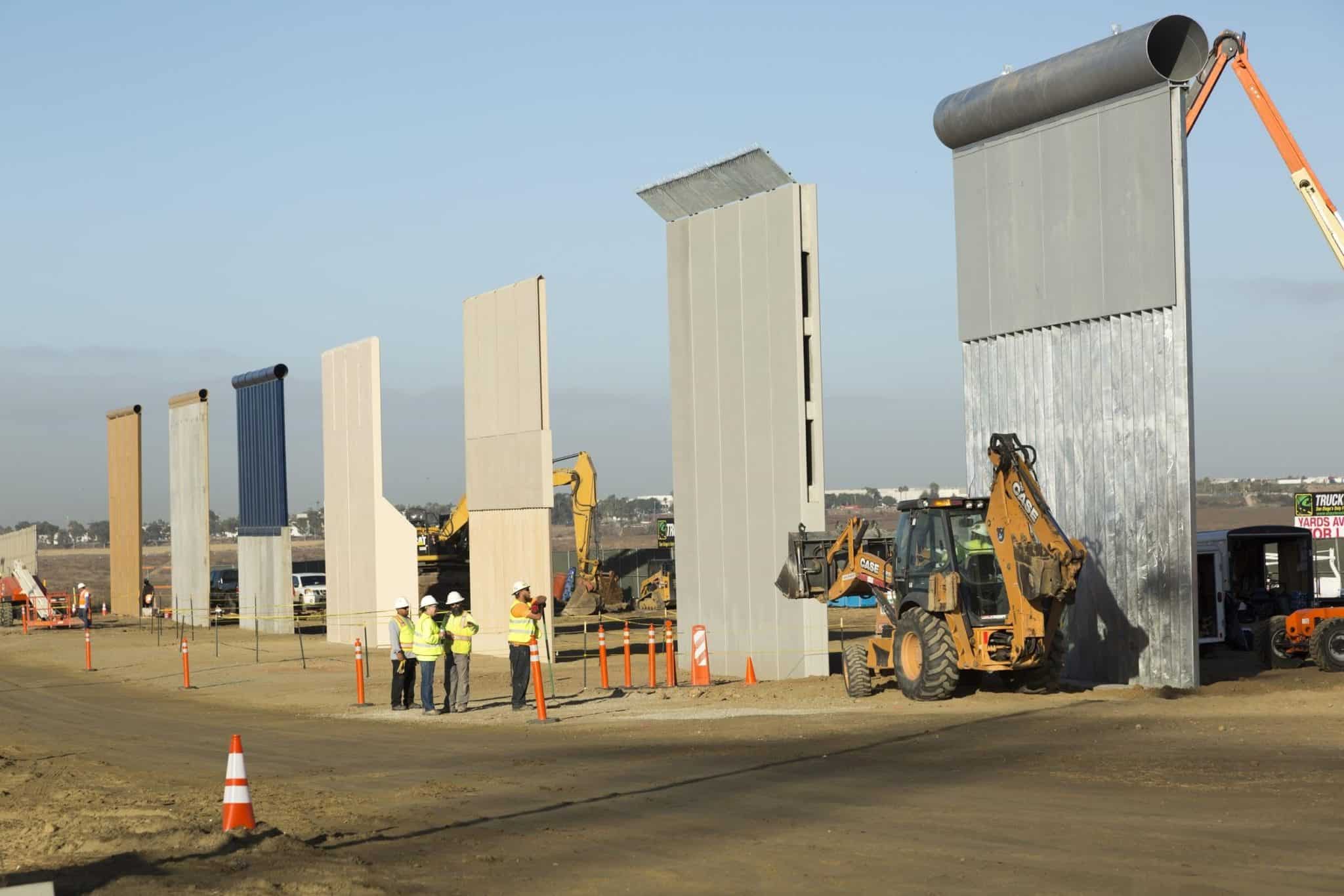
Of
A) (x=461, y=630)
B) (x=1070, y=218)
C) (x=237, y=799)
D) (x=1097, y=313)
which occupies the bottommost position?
(x=237, y=799)

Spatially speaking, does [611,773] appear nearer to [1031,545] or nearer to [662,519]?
[1031,545]

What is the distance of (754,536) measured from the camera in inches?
1006

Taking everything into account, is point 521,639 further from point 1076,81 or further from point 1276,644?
point 1276,644

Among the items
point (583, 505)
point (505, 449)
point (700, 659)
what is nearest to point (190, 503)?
point (583, 505)

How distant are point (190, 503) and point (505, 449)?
24053 mm

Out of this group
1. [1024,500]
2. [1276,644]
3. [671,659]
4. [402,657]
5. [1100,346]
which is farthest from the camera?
[671,659]

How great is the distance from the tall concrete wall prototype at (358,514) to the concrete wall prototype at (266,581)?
4488 mm

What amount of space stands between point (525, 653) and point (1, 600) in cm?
4056

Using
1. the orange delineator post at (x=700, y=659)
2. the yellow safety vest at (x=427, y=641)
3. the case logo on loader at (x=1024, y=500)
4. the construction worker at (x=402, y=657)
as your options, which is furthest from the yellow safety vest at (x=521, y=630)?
the case logo on loader at (x=1024, y=500)

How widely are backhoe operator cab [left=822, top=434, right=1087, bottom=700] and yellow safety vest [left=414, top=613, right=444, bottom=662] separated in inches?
257

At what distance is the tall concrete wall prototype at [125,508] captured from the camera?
56250mm

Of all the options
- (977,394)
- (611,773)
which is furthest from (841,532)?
(611,773)

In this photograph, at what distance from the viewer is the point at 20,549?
61.9m

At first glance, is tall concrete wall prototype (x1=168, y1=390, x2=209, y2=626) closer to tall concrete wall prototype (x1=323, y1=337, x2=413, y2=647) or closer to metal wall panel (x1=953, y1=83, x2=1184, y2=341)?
tall concrete wall prototype (x1=323, y1=337, x2=413, y2=647)
